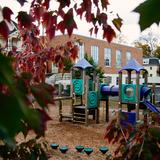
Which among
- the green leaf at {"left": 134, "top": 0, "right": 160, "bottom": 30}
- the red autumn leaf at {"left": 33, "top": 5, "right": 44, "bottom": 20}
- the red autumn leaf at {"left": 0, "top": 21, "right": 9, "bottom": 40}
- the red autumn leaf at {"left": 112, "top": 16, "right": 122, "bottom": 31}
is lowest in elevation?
the green leaf at {"left": 134, "top": 0, "right": 160, "bottom": 30}

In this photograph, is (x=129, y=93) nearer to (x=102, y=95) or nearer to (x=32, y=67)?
(x=102, y=95)

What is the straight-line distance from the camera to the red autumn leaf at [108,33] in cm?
238

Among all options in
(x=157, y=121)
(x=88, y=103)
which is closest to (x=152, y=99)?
(x=88, y=103)

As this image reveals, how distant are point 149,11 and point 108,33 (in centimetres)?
180

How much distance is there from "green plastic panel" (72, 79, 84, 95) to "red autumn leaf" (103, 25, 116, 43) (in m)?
11.8

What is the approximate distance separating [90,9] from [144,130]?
2.80 ft

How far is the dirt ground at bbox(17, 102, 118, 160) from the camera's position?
7762 millimetres

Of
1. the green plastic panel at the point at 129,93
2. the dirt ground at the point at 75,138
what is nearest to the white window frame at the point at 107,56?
the dirt ground at the point at 75,138

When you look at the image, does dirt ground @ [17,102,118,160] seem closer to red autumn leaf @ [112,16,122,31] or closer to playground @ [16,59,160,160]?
playground @ [16,59,160,160]

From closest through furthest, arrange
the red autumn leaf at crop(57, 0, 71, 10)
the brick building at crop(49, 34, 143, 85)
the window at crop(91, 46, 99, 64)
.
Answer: the red autumn leaf at crop(57, 0, 71, 10)
the brick building at crop(49, 34, 143, 85)
the window at crop(91, 46, 99, 64)

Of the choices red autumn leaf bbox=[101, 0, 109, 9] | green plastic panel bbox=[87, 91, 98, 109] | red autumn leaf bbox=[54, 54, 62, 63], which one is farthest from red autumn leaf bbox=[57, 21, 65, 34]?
green plastic panel bbox=[87, 91, 98, 109]

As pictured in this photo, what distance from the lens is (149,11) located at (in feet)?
2.02

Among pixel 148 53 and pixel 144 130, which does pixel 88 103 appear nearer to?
pixel 144 130

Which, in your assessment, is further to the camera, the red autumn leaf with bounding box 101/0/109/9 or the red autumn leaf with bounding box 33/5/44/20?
the red autumn leaf with bounding box 33/5/44/20
